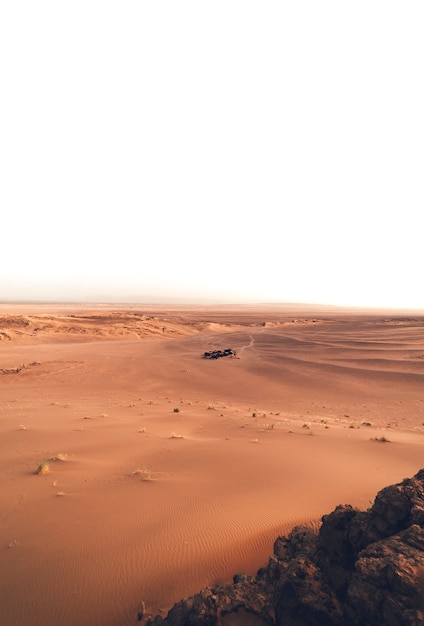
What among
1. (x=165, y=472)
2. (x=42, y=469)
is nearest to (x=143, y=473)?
(x=165, y=472)

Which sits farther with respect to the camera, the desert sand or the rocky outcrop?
the desert sand

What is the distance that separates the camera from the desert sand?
3920mm

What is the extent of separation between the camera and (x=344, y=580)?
3121 mm

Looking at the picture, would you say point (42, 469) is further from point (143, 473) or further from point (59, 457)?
point (143, 473)

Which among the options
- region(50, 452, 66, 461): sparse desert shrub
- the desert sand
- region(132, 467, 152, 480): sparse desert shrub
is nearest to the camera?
the desert sand

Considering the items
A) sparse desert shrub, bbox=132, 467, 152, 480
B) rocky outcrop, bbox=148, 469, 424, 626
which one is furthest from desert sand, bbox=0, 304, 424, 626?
rocky outcrop, bbox=148, 469, 424, 626

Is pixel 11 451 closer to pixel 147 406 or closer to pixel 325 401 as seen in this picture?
pixel 147 406

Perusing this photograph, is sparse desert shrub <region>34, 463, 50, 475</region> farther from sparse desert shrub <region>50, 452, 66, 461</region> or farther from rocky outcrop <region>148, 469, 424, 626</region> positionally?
rocky outcrop <region>148, 469, 424, 626</region>

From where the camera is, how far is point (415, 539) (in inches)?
116

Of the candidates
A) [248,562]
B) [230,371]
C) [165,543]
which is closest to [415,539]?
[248,562]

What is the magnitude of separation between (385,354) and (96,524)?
2689 cm

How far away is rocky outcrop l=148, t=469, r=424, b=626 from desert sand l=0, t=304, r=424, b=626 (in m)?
0.65

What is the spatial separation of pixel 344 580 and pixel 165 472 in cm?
458

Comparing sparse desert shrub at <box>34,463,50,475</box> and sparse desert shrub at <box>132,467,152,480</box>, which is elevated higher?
sparse desert shrub at <box>34,463,50,475</box>
